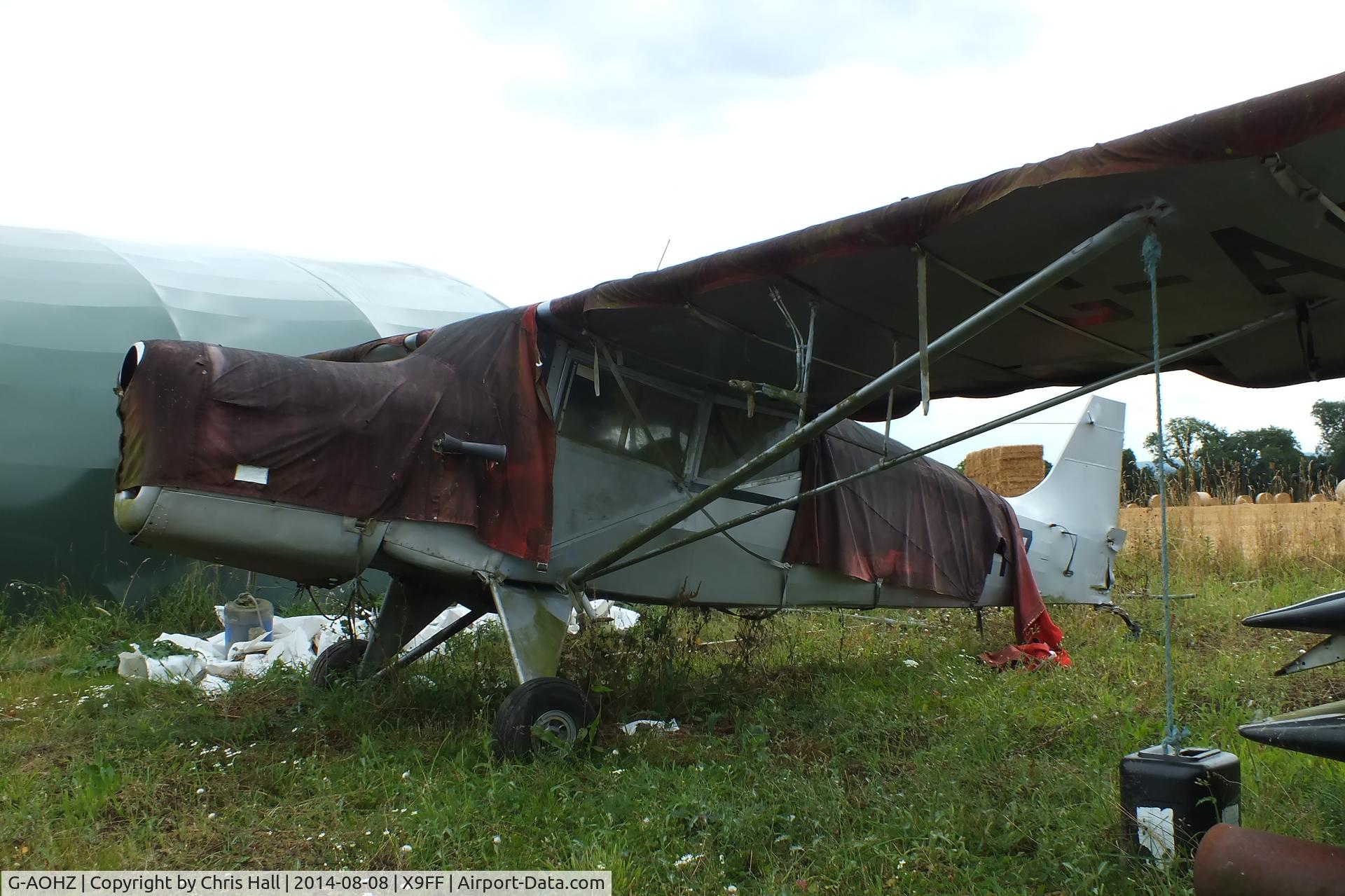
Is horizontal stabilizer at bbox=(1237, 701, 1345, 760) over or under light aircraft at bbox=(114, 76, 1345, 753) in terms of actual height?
under

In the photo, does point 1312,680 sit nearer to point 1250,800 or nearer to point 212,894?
point 1250,800

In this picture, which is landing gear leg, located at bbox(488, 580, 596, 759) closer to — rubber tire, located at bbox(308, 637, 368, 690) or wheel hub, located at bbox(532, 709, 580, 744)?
wheel hub, located at bbox(532, 709, 580, 744)

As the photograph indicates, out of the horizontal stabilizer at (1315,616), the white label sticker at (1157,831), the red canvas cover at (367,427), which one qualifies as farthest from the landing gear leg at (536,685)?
the horizontal stabilizer at (1315,616)

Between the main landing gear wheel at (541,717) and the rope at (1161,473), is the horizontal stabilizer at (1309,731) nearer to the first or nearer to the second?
the rope at (1161,473)

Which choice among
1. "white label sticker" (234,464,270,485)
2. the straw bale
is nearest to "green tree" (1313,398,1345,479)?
the straw bale

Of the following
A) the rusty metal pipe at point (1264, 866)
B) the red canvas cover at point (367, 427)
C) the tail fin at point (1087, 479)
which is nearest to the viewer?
the rusty metal pipe at point (1264, 866)

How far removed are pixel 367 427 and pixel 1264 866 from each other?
4.01m

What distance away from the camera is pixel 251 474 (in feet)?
14.8

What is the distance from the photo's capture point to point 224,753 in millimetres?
4738

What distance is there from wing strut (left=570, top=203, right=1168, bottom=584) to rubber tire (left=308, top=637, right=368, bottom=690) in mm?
1896

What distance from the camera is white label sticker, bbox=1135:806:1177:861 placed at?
312 centimetres

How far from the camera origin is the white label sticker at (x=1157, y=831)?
10.2 ft

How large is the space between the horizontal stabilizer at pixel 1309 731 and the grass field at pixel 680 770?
0.54 m

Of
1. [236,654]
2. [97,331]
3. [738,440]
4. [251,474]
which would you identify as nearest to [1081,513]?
[738,440]
